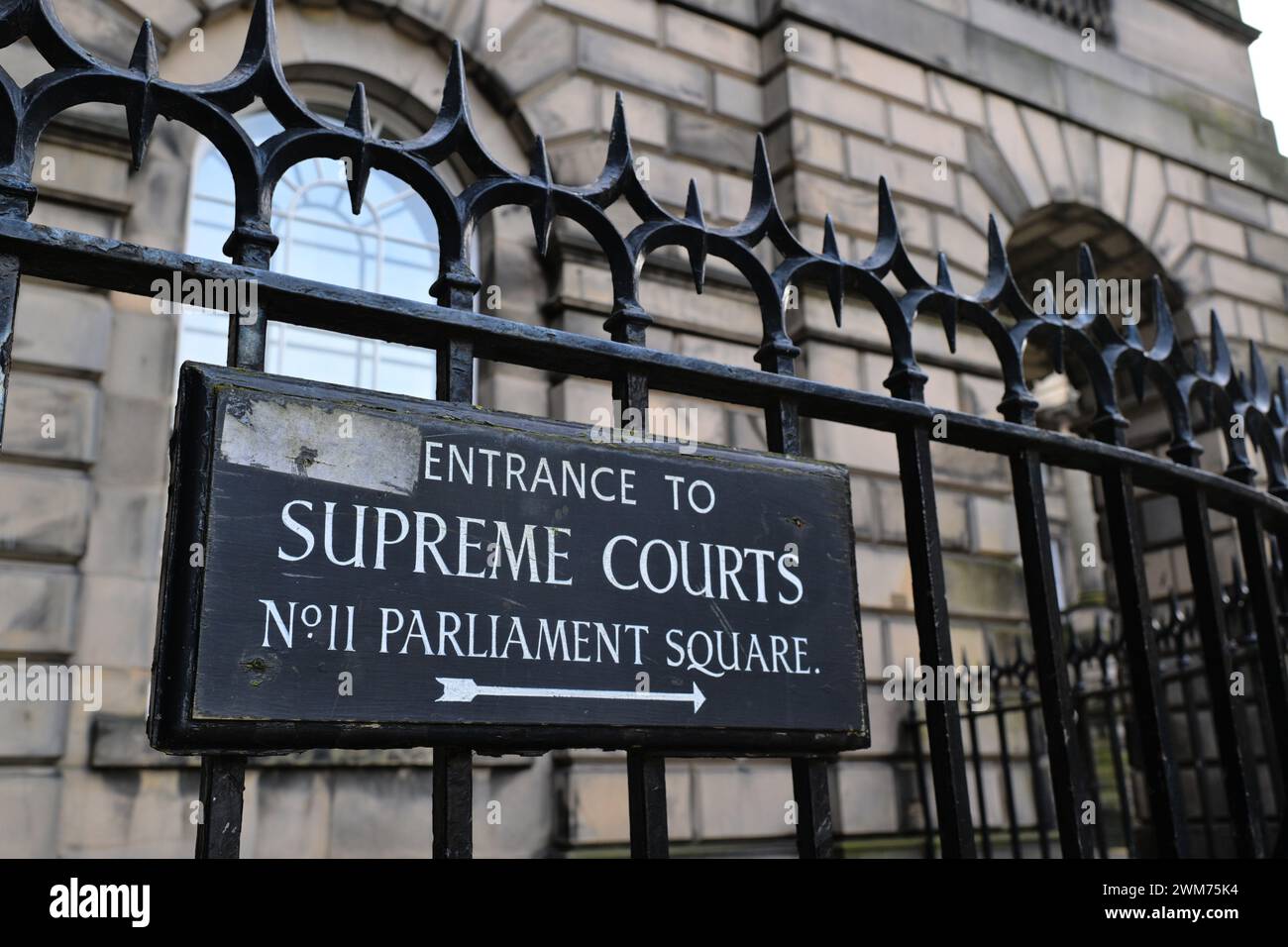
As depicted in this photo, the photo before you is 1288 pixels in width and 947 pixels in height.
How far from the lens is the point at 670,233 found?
98.0 inches

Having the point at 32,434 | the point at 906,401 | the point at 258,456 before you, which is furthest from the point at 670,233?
the point at 32,434

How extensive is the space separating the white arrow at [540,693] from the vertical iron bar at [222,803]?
347 mm

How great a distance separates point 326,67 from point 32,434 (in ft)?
10.1

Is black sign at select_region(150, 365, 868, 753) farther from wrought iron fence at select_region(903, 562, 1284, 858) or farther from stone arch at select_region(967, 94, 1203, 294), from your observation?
stone arch at select_region(967, 94, 1203, 294)

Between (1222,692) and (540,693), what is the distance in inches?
84.2

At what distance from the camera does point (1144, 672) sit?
9.70ft

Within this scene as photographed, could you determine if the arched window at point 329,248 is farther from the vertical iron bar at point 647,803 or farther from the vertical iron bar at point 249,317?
the vertical iron bar at point 647,803

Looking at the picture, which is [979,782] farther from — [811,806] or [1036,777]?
[811,806]

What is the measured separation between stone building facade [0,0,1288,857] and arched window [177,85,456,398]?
4 centimetres

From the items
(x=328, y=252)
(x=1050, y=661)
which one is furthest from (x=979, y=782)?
(x=328, y=252)

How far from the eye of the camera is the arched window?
680cm

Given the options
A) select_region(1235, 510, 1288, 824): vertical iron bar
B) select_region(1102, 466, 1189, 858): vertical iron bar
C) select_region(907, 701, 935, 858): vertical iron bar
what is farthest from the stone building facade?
select_region(1102, 466, 1189, 858): vertical iron bar

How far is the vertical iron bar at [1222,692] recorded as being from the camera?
3135mm
